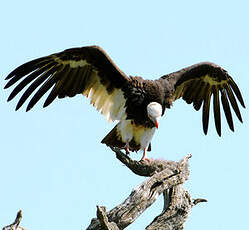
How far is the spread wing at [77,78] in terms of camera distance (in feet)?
35.3

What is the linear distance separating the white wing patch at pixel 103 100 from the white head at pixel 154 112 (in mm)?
639

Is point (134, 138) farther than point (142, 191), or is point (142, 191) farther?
point (134, 138)

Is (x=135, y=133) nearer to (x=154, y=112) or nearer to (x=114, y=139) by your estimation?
(x=114, y=139)

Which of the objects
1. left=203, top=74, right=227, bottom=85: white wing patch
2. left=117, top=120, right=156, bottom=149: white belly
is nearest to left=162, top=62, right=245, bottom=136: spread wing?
left=203, top=74, right=227, bottom=85: white wing patch

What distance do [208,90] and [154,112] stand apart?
226cm

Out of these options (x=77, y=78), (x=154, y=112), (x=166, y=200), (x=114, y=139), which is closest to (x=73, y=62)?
(x=77, y=78)

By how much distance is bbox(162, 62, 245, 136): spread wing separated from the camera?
1229 cm

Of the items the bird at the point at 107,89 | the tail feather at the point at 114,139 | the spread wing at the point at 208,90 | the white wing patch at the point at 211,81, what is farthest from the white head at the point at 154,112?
the white wing patch at the point at 211,81

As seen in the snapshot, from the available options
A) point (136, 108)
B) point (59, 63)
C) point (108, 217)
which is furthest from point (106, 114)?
point (108, 217)

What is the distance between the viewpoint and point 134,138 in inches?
442

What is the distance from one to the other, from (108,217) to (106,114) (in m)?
3.67

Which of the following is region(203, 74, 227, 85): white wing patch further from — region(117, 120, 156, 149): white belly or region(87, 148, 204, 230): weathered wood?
region(87, 148, 204, 230): weathered wood

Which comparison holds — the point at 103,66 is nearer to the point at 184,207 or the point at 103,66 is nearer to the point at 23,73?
the point at 23,73

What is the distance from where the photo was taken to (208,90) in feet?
41.6
